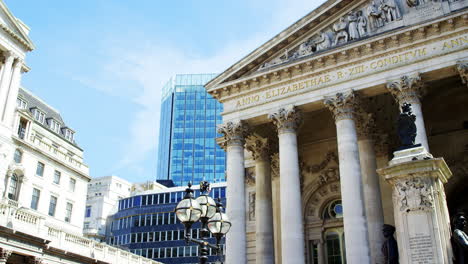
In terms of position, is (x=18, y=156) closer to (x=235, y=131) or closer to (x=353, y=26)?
(x=235, y=131)

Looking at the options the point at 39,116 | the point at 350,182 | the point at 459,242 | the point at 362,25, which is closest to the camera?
the point at 459,242

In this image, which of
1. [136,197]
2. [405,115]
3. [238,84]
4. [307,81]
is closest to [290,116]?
[307,81]

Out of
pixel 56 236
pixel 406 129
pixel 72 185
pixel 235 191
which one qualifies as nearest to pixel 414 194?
pixel 406 129

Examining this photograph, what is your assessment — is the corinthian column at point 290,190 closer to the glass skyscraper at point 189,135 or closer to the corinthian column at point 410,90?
the corinthian column at point 410,90

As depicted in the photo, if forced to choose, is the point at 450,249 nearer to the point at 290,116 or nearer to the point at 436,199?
the point at 436,199

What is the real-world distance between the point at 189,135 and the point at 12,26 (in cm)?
7426

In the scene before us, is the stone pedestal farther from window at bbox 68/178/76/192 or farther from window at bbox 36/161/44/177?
window at bbox 68/178/76/192

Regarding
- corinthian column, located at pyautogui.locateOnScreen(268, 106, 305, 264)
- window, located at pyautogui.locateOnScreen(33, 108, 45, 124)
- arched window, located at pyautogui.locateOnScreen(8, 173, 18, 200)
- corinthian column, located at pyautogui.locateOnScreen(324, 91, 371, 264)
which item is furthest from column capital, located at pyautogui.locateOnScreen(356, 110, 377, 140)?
window, located at pyautogui.locateOnScreen(33, 108, 45, 124)

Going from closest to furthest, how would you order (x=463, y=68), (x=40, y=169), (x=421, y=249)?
1. (x=421, y=249)
2. (x=463, y=68)
3. (x=40, y=169)

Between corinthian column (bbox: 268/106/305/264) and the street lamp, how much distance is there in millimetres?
11001

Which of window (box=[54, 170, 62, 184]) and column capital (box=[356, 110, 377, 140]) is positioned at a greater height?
window (box=[54, 170, 62, 184])

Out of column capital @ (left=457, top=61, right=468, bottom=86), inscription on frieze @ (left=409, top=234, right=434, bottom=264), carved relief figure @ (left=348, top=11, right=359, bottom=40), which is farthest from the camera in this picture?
carved relief figure @ (left=348, top=11, right=359, bottom=40)

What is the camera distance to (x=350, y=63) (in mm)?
26688

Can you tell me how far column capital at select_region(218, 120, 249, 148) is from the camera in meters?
29.4
